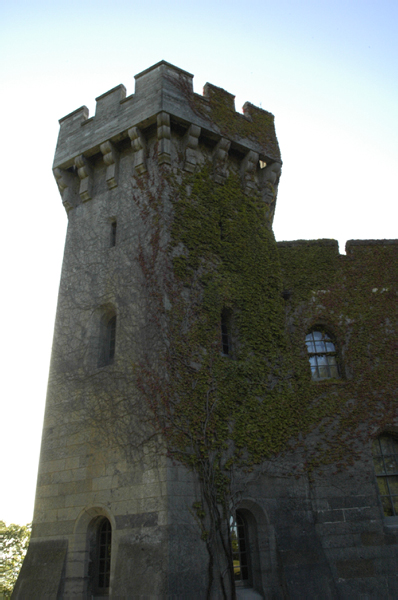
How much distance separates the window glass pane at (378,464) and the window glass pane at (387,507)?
0.60 metres

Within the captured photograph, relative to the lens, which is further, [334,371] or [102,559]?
[334,371]

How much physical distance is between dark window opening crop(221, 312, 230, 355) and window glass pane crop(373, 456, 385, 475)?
4625mm

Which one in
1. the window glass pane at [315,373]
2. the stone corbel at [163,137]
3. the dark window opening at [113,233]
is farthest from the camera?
the window glass pane at [315,373]

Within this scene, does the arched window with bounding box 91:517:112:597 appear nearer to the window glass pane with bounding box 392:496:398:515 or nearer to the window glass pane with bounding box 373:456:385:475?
the window glass pane with bounding box 373:456:385:475

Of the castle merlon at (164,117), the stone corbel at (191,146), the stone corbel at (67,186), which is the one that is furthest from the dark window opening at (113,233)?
the stone corbel at (191,146)

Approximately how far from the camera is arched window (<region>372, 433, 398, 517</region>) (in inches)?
436

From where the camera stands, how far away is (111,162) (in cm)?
1270

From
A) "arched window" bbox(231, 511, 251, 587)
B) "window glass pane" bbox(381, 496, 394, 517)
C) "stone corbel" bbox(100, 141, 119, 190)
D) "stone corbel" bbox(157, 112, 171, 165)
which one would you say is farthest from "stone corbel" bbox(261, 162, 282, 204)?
"arched window" bbox(231, 511, 251, 587)

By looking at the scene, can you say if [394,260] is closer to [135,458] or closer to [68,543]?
[135,458]

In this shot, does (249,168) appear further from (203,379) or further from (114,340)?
(203,379)

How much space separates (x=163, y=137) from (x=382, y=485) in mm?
10354

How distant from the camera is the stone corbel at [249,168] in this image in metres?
13.5

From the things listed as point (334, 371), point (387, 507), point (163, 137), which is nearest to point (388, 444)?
point (387, 507)

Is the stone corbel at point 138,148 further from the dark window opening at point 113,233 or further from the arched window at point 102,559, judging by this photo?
the arched window at point 102,559
